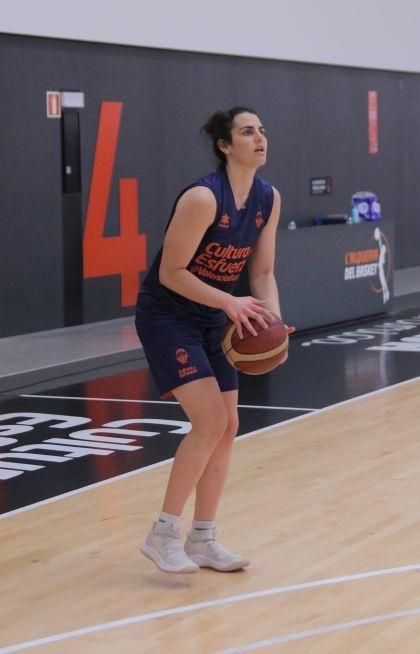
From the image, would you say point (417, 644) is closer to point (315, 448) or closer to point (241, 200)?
point (241, 200)

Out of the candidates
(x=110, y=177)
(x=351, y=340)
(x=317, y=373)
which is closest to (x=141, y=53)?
(x=110, y=177)

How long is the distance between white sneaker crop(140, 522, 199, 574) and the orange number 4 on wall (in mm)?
7172

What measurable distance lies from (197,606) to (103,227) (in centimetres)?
782

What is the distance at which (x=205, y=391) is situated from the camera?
15.1 feet

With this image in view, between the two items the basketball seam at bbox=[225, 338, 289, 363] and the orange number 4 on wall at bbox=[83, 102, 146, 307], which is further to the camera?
the orange number 4 on wall at bbox=[83, 102, 146, 307]

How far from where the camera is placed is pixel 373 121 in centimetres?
1630

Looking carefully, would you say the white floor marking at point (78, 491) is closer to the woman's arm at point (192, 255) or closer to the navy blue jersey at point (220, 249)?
the navy blue jersey at point (220, 249)

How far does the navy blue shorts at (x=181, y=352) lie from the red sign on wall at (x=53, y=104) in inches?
273

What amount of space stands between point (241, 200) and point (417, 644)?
1.66m

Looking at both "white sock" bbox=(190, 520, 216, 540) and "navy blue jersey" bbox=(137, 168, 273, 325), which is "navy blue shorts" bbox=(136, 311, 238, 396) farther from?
"white sock" bbox=(190, 520, 216, 540)

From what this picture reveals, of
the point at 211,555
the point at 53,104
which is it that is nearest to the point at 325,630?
the point at 211,555

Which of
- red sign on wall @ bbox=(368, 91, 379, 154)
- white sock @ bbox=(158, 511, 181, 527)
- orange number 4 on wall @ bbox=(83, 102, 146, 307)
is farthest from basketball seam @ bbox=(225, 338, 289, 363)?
red sign on wall @ bbox=(368, 91, 379, 154)

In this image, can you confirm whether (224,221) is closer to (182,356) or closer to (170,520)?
(182,356)

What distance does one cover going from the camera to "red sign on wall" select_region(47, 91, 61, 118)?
11.4 m
